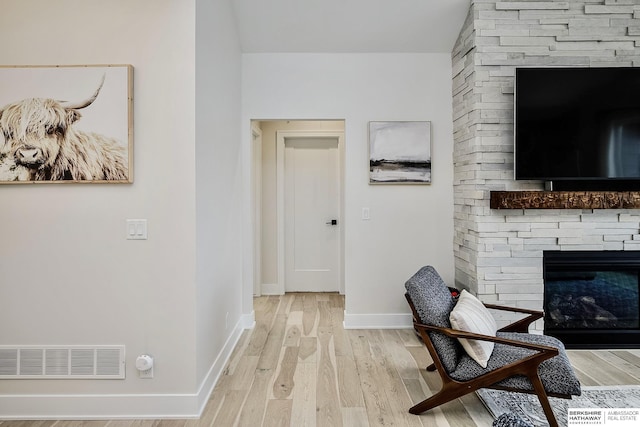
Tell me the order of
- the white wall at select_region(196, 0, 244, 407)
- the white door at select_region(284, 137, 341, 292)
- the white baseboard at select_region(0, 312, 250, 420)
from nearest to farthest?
the white baseboard at select_region(0, 312, 250, 420)
the white wall at select_region(196, 0, 244, 407)
the white door at select_region(284, 137, 341, 292)

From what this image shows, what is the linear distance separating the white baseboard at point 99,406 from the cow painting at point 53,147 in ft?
4.10

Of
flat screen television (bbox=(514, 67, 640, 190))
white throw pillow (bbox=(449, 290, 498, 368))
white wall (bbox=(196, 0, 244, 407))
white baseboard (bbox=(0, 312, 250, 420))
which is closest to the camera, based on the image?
white throw pillow (bbox=(449, 290, 498, 368))

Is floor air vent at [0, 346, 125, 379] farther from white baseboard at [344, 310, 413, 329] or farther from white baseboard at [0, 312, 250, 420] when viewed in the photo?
white baseboard at [344, 310, 413, 329]

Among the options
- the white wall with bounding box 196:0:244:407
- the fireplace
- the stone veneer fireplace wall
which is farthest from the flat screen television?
the white wall with bounding box 196:0:244:407

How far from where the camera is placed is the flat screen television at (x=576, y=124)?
2.99m

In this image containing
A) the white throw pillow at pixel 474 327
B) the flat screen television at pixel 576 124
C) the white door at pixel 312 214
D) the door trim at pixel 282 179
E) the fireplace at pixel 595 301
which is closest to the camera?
the white throw pillow at pixel 474 327

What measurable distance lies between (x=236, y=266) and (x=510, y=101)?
271 cm

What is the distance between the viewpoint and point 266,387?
2.52m

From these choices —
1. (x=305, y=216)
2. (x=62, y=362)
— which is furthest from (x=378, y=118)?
(x=62, y=362)

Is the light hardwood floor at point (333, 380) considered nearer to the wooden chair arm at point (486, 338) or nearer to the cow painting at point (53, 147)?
the wooden chair arm at point (486, 338)

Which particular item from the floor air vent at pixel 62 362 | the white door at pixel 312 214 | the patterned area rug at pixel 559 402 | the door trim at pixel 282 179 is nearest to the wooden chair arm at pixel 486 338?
the patterned area rug at pixel 559 402

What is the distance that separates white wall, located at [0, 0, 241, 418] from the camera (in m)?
2.19

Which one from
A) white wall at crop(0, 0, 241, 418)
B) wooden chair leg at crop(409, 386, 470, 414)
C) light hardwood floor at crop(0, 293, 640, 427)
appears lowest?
light hardwood floor at crop(0, 293, 640, 427)

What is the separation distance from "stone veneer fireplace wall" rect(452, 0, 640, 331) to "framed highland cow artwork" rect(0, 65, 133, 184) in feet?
8.48
